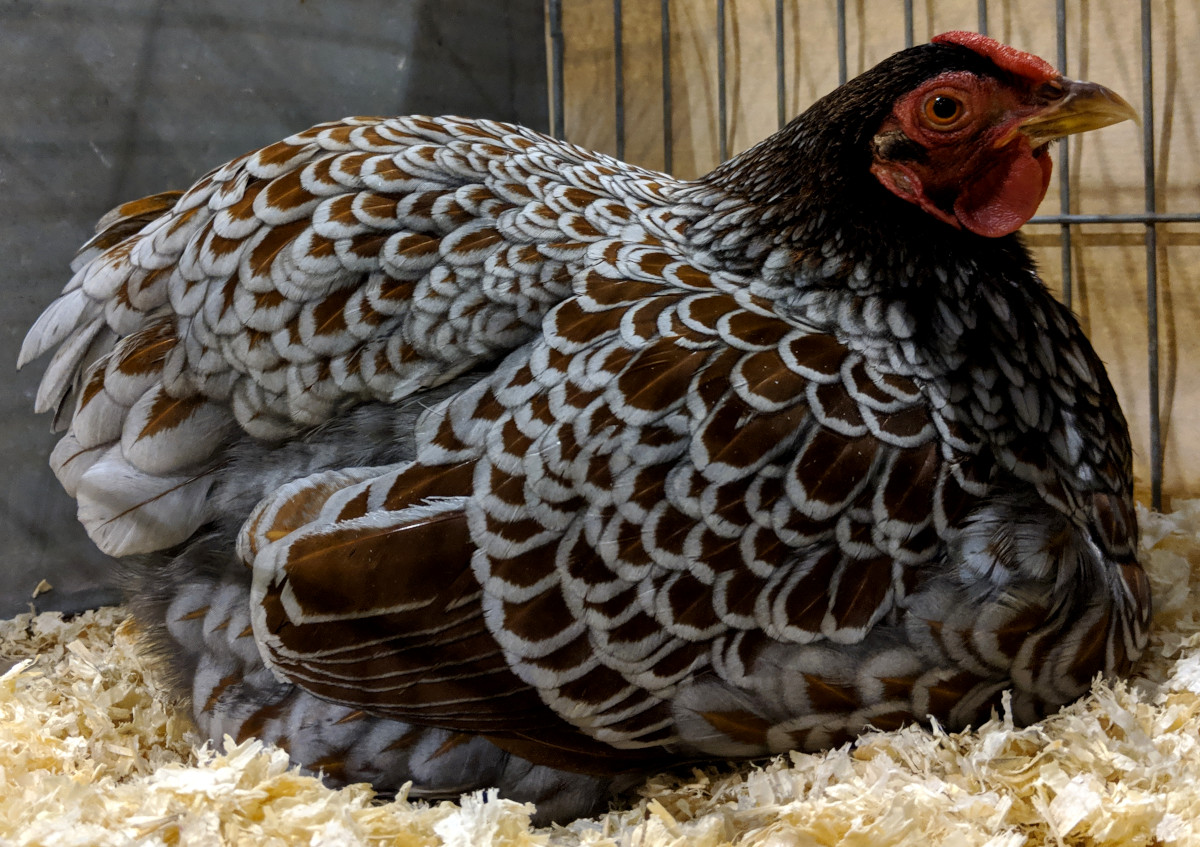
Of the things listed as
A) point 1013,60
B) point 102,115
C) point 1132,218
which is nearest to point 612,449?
point 1013,60

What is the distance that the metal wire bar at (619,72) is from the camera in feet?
8.35

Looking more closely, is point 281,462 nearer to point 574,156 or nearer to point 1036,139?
point 574,156

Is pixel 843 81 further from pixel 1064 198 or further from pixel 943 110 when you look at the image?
pixel 943 110

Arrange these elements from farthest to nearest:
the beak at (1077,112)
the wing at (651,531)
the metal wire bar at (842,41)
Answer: the metal wire bar at (842,41)
the beak at (1077,112)
the wing at (651,531)

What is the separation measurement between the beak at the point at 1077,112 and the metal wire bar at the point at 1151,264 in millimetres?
778

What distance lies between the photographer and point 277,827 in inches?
42.0

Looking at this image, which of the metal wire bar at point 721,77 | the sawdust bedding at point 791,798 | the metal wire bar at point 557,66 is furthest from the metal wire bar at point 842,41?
the sawdust bedding at point 791,798

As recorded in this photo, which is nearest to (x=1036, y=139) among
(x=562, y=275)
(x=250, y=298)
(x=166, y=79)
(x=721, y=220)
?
(x=721, y=220)

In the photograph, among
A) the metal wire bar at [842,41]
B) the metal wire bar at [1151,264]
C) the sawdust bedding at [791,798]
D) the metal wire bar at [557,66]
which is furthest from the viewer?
the metal wire bar at [557,66]

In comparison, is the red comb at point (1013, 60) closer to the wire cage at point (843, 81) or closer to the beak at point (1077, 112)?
the beak at point (1077, 112)

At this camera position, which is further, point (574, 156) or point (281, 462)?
point (574, 156)

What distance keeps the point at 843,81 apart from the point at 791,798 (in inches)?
70.2

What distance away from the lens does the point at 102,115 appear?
2.06 m

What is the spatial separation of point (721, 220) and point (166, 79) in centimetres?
147
